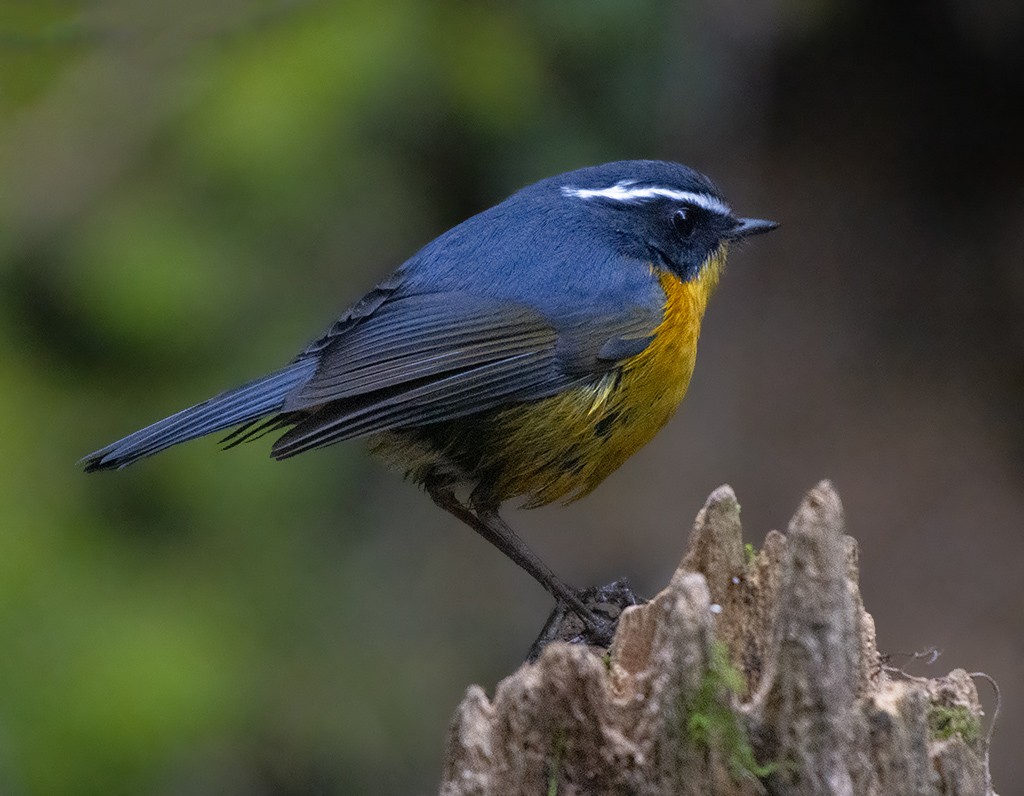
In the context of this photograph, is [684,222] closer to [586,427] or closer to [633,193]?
[633,193]

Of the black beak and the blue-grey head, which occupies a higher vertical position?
the black beak

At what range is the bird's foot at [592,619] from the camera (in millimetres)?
3877

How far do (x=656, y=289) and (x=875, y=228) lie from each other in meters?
4.53

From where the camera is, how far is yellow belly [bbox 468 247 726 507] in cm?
402

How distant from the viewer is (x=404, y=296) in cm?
425

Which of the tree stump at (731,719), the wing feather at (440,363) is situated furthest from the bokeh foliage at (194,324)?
the tree stump at (731,719)

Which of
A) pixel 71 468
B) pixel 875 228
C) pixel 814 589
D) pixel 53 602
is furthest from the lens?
pixel 875 228

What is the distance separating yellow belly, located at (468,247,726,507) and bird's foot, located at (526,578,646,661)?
0.38 metres

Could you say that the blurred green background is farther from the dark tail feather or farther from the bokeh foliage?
the dark tail feather

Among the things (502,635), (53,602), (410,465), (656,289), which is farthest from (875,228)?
(53,602)

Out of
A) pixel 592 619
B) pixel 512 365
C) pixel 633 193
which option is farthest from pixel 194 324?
pixel 592 619

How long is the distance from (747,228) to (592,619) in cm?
163

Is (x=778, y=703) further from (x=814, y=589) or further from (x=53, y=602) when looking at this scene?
(x=53, y=602)

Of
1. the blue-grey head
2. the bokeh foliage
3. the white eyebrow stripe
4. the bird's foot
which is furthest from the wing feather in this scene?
the bokeh foliage
